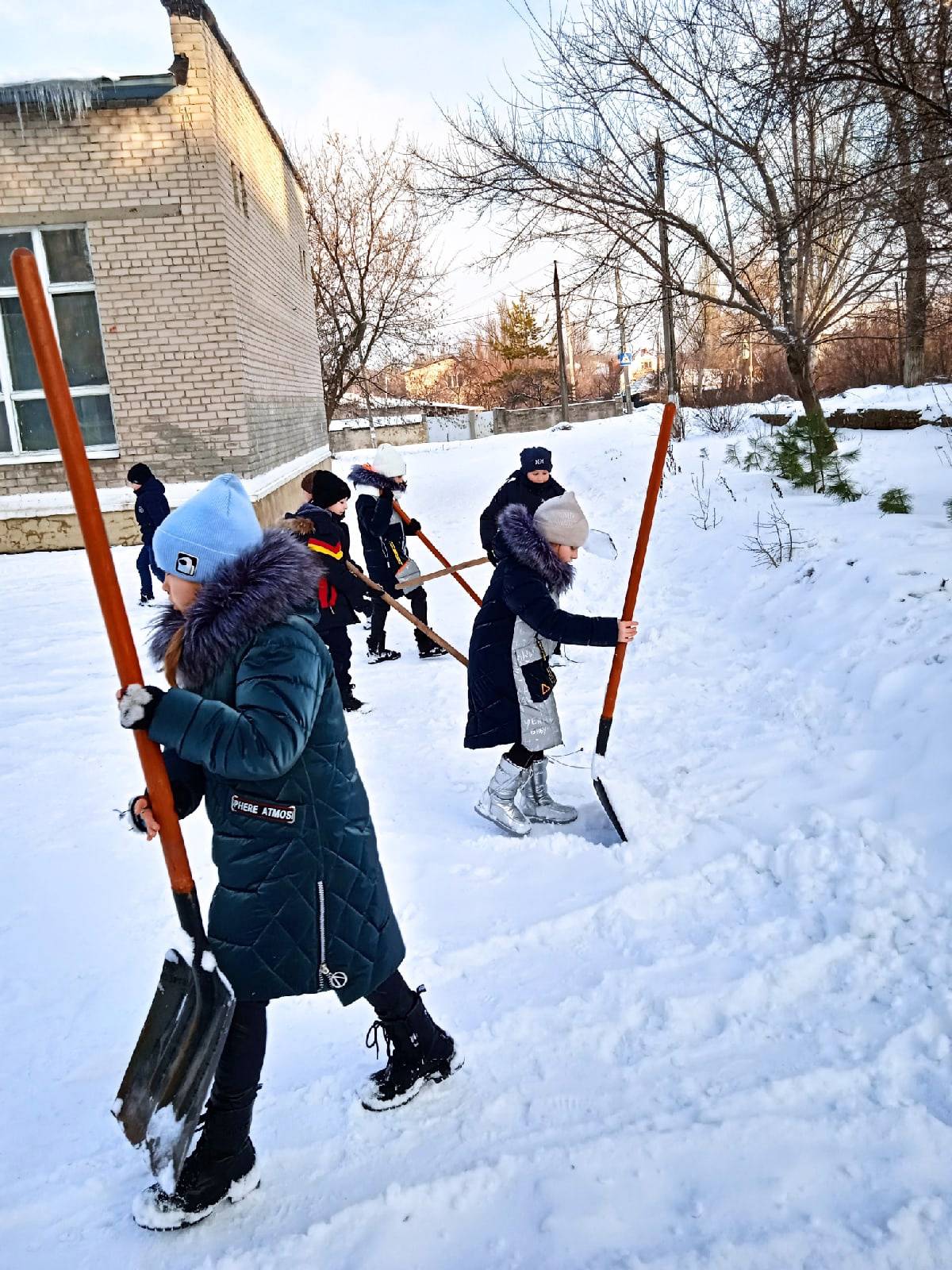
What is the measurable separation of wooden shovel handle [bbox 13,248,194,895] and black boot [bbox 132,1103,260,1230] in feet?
1.61

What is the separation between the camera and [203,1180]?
1.91m

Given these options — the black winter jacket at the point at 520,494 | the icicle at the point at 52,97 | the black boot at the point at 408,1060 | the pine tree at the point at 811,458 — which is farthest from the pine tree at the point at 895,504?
the icicle at the point at 52,97

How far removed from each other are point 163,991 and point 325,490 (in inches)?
152

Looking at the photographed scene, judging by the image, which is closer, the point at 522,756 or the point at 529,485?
the point at 522,756

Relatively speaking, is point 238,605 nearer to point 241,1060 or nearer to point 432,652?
point 241,1060

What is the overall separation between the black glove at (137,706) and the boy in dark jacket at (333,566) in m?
3.52

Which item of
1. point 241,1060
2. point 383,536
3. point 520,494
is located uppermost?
point 520,494

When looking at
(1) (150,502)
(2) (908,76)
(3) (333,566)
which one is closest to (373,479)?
(3) (333,566)

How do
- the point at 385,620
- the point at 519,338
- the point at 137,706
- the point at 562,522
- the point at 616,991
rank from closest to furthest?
the point at 137,706
the point at 616,991
the point at 562,522
the point at 385,620
the point at 519,338

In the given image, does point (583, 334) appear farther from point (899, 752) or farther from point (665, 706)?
point (899, 752)

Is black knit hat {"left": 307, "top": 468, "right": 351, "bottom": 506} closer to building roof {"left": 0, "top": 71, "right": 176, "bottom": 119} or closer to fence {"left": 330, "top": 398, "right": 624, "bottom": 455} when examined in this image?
building roof {"left": 0, "top": 71, "right": 176, "bottom": 119}

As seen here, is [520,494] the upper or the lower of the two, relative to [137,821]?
upper

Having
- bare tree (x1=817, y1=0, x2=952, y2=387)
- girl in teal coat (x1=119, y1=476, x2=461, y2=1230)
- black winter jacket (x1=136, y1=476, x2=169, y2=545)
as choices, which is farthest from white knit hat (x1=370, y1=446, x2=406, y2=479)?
girl in teal coat (x1=119, y1=476, x2=461, y2=1230)

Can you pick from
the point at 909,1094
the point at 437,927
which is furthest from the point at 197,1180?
the point at 909,1094
